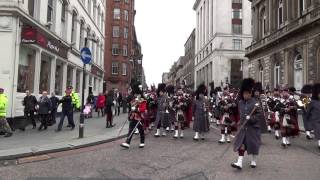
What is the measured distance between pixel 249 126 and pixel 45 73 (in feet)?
50.2

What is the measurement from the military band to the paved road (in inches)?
20.9

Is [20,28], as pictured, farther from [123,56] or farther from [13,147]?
[123,56]

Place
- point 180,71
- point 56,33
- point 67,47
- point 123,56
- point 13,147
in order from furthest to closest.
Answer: point 180,71, point 123,56, point 67,47, point 56,33, point 13,147

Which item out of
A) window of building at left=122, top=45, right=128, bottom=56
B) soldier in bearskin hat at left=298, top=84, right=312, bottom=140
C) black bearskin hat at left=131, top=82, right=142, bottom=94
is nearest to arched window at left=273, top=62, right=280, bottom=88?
soldier in bearskin hat at left=298, top=84, right=312, bottom=140

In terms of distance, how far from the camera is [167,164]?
860 centimetres

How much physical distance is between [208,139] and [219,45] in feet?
196

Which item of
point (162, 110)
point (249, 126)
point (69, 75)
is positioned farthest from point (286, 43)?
point (249, 126)

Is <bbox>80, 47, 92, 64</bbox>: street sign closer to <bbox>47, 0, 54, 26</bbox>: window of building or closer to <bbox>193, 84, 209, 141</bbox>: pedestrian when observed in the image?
<bbox>193, 84, 209, 141</bbox>: pedestrian

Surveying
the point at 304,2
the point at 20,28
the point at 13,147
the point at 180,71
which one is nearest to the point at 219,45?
the point at 304,2

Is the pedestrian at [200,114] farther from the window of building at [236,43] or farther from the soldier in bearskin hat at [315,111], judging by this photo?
the window of building at [236,43]

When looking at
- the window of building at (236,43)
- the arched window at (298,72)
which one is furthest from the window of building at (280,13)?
the window of building at (236,43)

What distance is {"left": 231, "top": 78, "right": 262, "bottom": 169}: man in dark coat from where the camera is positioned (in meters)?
8.29

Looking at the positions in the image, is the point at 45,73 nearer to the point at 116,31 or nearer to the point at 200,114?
the point at 200,114

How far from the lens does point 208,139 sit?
13633mm
